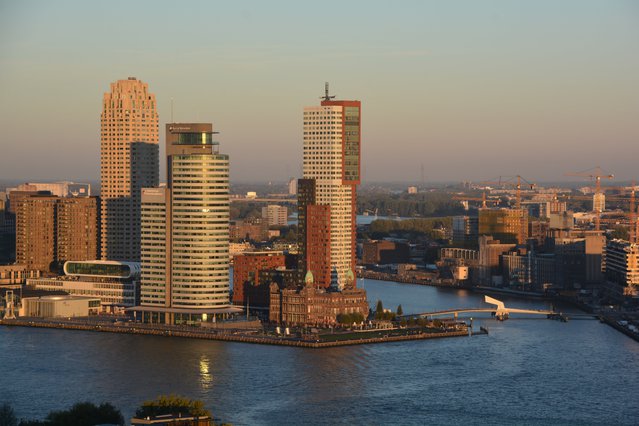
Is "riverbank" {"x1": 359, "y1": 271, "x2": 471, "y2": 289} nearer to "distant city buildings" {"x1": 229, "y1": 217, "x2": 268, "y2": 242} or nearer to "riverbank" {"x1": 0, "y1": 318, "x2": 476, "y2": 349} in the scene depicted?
"distant city buildings" {"x1": 229, "y1": 217, "x2": 268, "y2": 242}

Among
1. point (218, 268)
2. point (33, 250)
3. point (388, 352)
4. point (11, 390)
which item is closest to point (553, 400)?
point (388, 352)

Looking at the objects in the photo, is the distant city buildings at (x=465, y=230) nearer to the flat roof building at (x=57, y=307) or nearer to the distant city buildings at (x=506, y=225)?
the distant city buildings at (x=506, y=225)

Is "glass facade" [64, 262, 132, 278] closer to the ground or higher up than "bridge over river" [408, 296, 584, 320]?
higher up

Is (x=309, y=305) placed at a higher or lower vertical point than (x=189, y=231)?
lower

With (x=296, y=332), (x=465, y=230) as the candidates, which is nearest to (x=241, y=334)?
(x=296, y=332)

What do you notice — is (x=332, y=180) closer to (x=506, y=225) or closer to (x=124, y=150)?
(x=124, y=150)

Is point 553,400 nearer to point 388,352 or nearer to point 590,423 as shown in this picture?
point 590,423

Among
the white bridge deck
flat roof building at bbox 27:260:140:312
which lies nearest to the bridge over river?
the white bridge deck
